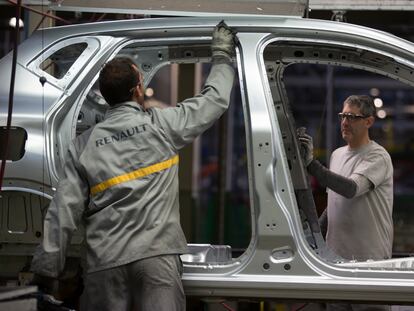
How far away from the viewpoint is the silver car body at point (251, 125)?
179 inches

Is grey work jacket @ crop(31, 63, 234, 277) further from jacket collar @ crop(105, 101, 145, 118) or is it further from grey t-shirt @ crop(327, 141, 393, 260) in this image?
grey t-shirt @ crop(327, 141, 393, 260)

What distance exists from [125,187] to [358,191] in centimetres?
164

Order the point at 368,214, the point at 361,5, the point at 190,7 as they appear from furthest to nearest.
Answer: the point at 361,5
the point at 368,214
the point at 190,7

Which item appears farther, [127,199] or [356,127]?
[356,127]

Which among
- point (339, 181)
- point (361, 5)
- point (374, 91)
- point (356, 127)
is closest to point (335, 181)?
point (339, 181)

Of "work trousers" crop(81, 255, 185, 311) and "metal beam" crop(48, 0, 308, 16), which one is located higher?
"metal beam" crop(48, 0, 308, 16)

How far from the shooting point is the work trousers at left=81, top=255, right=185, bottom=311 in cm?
420

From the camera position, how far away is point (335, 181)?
17.3 feet

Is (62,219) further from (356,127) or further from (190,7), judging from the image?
(356,127)

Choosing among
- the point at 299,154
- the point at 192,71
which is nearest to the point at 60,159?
the point at 299,154

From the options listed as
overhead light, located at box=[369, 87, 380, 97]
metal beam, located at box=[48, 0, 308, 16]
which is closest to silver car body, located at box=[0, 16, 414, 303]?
metal beam, located at box=[48, 0, 308, 16]

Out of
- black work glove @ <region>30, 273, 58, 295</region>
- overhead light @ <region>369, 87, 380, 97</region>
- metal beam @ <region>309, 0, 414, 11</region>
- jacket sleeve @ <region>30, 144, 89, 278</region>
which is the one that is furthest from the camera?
overhead light @ <region>369, 87, 380, 97</region>

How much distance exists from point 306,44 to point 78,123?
134cm

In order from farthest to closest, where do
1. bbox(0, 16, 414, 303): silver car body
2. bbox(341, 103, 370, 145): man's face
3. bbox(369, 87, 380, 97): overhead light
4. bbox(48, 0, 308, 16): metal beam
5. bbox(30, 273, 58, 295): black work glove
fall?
bbox(369, 87, 380, 97): overhead light
bbox(341, 103, 370, 145): man's face
bbox(48, 0, 308, 16): metal beam
bbox(0, 16, 414, 303): silver car body
bbox(30, 273, 58, 295): black work glove
